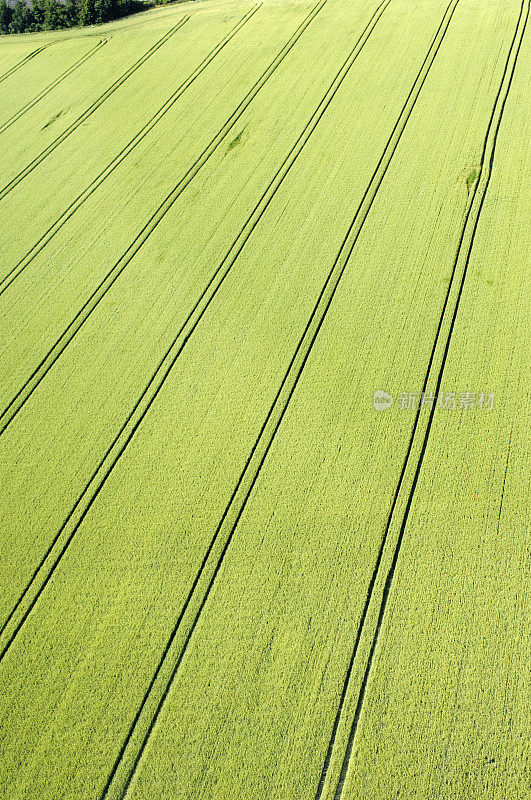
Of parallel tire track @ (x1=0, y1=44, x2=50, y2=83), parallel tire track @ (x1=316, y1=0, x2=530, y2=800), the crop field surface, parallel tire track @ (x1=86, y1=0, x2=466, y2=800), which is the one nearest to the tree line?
parallel tire track @ (x1=0, y1=44, x2=50, y2=83)

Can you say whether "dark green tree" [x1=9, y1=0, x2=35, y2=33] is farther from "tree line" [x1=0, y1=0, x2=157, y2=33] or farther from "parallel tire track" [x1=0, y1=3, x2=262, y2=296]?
"parallel tire track" [x1=0, y1=3, x2=262, y2=296]

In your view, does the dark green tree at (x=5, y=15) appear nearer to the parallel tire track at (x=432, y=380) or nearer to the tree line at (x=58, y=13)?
the tree line at (x=58, y=13)

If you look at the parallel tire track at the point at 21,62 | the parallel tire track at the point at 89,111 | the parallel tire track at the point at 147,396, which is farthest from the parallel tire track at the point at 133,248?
the parallel tire track at the point at 21,62

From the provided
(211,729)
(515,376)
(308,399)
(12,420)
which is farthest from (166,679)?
(515,376)

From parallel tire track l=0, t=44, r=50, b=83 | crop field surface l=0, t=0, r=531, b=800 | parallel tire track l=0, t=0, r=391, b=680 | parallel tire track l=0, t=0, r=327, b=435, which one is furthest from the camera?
parallel tire track l=0, t=44, r=50, b=83

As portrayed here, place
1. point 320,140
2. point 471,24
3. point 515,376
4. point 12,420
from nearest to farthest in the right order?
point 515,376 → point 12,420 → point 320,140 → point 471,24

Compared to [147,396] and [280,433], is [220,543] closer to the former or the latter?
[280,433]

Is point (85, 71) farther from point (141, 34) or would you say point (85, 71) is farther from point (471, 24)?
point (471, 24)

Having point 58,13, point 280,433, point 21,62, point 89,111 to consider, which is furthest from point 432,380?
point 58,13
